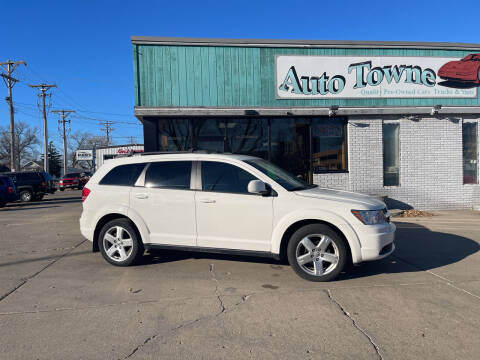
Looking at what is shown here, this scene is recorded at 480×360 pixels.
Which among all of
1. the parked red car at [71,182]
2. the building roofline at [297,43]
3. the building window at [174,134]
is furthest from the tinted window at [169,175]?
the parked red car at [71,182]

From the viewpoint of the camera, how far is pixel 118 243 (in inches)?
213

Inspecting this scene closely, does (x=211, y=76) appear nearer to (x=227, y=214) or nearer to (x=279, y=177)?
(x=279, y=177)

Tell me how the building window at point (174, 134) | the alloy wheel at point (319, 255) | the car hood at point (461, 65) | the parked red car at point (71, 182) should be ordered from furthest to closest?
the parked red car at point (71, 182) → the car hood at point (461, 65) → the building window at point (174, 134) → the alloy wheel at point (319, 255)

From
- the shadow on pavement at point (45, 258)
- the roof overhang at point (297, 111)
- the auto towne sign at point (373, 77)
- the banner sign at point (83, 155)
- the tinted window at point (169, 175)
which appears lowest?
the shadow on pavement at point (45, 258)

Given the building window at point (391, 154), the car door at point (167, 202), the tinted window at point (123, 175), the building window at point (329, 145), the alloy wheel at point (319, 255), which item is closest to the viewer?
the alloy wheel at point (319, 255)

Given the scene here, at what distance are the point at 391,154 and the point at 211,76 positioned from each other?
6.26 metres

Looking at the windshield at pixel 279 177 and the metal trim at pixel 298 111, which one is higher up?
the metal trim at pixel 298 111

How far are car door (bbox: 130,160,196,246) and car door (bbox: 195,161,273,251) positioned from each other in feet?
0.59

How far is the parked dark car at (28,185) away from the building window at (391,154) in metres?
18.6

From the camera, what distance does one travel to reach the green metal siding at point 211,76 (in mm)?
10047

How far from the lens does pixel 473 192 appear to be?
11070 millimetres

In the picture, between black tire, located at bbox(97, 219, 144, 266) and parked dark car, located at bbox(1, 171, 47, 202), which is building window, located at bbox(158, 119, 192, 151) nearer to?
black tire, located at bbox(97, 219, 144, 266)

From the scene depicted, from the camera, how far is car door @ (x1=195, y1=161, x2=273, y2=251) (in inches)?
187

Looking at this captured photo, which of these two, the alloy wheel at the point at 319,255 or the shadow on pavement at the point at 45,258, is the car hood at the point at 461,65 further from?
the shadow on pavement at the point at 45,258
